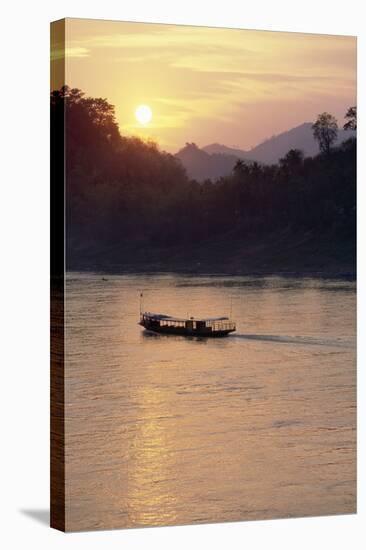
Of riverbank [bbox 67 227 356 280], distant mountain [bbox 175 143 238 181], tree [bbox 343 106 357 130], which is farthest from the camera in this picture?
tree [bbox 343 106 357 130]

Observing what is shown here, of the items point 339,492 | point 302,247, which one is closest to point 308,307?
point 302,247

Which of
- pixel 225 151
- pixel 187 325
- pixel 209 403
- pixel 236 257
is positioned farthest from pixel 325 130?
pixel 209 403

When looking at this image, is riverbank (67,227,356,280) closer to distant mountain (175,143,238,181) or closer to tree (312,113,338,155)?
distant mountain (175,143,238,181)

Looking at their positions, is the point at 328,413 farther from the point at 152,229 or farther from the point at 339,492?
the point at 152,229

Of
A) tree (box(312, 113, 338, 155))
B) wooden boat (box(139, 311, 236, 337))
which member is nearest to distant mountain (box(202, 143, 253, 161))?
tree (box(312, 113, 338, 155))

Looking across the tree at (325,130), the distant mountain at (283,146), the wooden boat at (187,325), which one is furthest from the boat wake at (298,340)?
the tree at (325,130)
